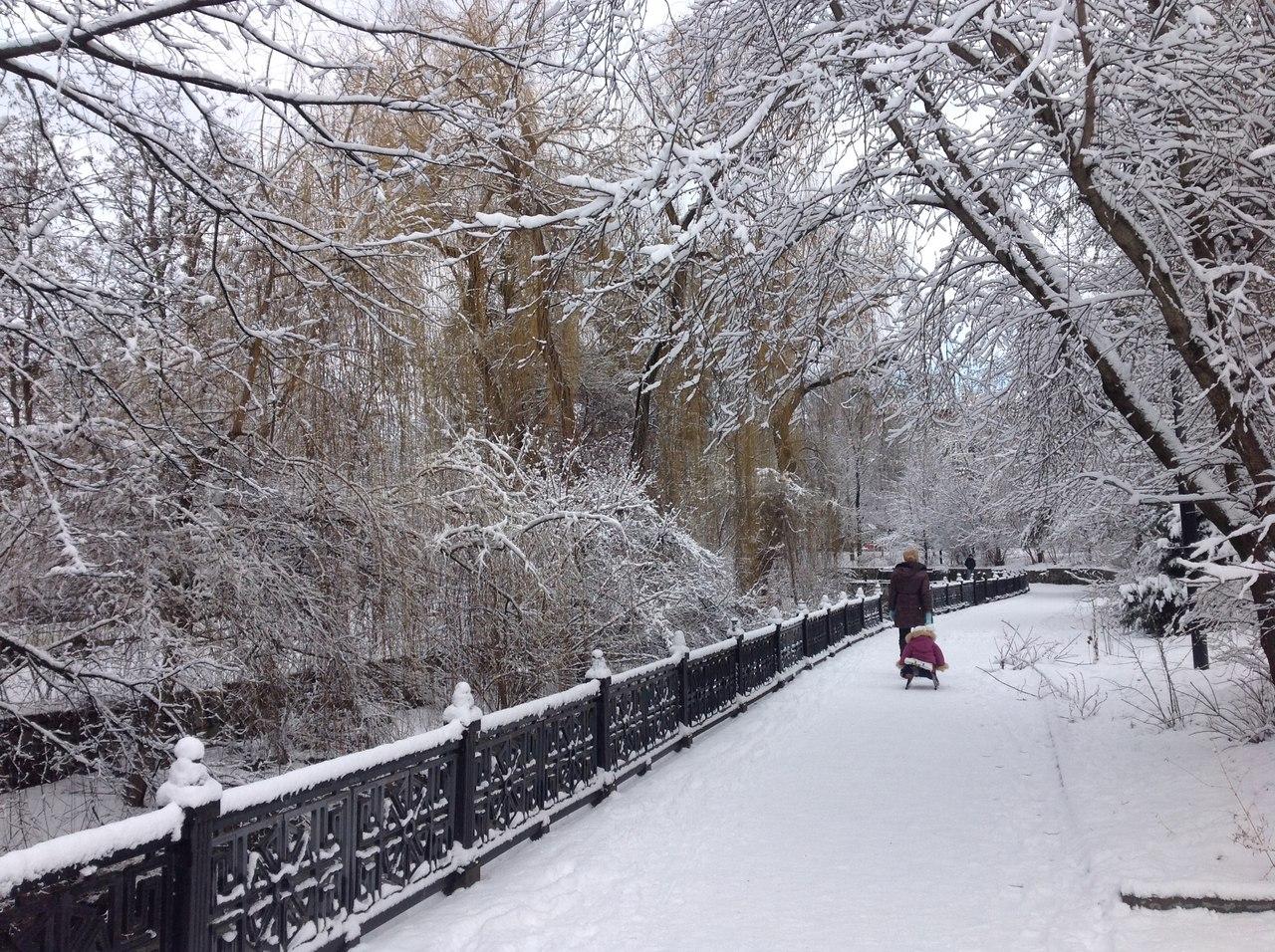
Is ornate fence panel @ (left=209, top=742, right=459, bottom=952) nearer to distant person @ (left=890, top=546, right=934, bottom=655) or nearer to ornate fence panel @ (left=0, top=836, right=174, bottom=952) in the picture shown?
ornate fence panel @ (left=0, top=836, right=174, bottom=952)

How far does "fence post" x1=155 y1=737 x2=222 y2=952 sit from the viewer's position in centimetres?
361

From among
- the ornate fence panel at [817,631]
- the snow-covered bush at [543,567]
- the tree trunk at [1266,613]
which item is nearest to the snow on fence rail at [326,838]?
the snow-covered bush at [543,567]

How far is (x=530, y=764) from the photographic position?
668 cm

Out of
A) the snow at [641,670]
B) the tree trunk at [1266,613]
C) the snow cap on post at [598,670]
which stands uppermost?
the tree trunk at [1266,613]

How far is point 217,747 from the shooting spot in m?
8.48

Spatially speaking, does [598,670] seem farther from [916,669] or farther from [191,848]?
[916,669]

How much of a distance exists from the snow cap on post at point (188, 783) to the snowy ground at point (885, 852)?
1515 millimetres

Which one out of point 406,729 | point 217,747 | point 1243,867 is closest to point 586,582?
point 406,729

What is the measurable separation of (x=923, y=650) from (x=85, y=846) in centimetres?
1269

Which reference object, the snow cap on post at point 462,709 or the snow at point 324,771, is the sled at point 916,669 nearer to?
the snow cap on post at point 462,709

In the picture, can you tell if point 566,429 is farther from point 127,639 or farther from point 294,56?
point 294,56

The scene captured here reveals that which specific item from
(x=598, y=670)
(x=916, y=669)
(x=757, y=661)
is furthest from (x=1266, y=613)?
(x=916, y=669)

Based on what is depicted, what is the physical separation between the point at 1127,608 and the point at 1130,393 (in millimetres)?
15278

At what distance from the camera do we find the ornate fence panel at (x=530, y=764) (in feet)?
20.0
